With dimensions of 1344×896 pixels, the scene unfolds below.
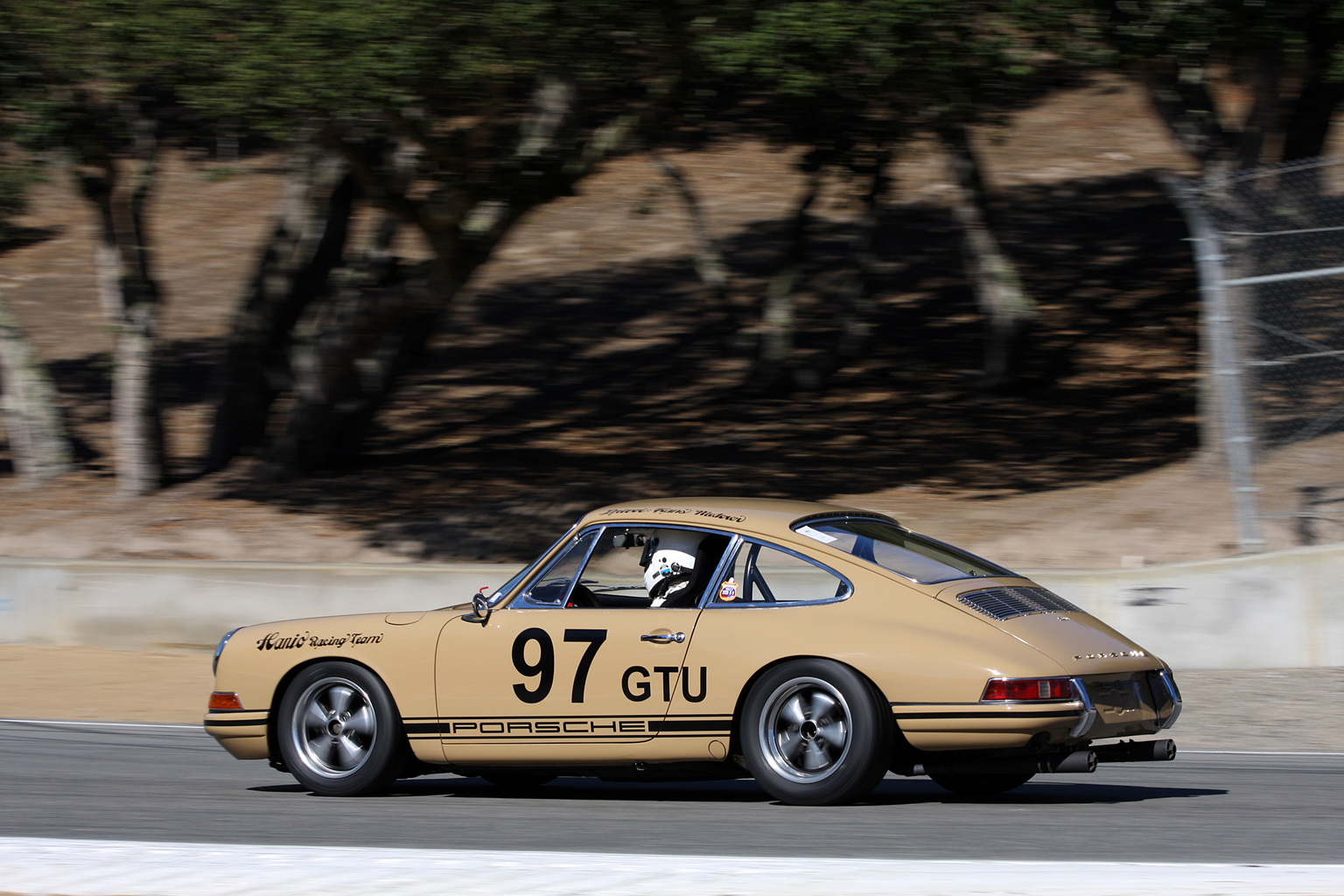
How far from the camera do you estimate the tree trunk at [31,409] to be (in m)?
19.4

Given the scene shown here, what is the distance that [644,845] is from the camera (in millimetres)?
6176

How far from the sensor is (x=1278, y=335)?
12.4 metres

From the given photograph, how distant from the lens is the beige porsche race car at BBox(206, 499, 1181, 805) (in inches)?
260

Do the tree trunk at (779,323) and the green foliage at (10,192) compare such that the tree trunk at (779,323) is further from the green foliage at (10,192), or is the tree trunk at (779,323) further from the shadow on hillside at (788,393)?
the green foliage at (10,192)

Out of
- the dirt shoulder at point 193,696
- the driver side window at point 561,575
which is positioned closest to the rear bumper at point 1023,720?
the driver side window at point 561,575

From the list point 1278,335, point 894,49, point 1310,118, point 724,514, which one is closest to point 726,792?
point 724,514

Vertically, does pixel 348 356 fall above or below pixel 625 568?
above

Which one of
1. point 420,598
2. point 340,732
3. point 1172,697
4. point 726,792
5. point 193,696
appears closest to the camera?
point 1172,697

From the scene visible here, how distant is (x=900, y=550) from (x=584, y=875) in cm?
250

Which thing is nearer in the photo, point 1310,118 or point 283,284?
point 1310,118

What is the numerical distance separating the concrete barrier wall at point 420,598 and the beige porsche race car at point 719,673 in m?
4.73

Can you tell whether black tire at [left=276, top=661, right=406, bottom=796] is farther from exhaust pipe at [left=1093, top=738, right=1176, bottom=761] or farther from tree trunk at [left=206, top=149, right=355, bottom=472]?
tree trunk at [left=206, top=149, right=355, bottom=472]

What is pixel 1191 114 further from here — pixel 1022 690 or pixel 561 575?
pixel 1022 690

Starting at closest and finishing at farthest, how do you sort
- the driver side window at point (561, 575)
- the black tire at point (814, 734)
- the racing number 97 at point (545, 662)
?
the black tire at point (814, 734), the racing number 97 at point (545, 662), the driver side window at point (561, 575)
